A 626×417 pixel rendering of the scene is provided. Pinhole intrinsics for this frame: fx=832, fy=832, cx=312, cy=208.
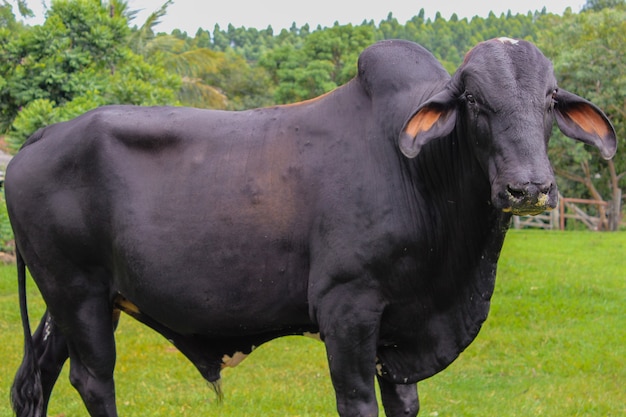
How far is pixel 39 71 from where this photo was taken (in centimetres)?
1107

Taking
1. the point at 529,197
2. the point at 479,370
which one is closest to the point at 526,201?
the point at 529,197

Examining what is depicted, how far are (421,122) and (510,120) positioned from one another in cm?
32

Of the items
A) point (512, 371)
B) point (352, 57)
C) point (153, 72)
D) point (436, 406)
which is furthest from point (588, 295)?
point (352, 57)

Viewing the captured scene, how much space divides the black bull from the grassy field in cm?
218

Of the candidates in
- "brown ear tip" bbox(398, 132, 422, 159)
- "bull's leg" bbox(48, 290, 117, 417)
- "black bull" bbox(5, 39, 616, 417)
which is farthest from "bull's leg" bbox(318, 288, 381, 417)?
"bull's leg" bbox(48, 290, 117, 417)

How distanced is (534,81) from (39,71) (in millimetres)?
9372

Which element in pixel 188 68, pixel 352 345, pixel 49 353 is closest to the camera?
pixel 352 345

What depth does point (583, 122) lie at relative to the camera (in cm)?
315

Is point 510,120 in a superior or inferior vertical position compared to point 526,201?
superior

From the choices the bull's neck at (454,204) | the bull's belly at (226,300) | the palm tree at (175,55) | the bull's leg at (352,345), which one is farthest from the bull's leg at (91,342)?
the palm tree at (175,55)

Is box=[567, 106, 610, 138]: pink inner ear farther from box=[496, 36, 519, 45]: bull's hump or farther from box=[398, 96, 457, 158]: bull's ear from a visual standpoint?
box=[398, 96, 457, 158]: bull's ear

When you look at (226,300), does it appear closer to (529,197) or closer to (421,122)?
(421,122)

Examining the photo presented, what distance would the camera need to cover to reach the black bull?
9.90 feet

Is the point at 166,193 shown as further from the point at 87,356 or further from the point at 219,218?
the point at 87,356
